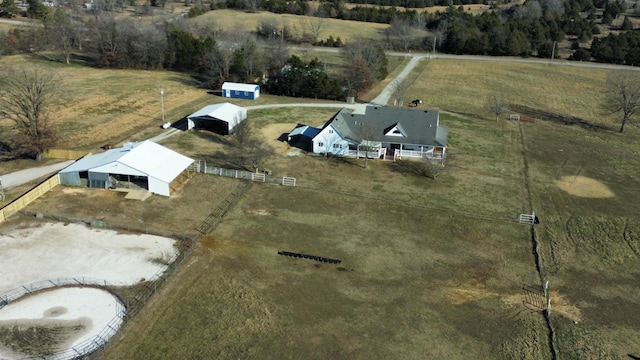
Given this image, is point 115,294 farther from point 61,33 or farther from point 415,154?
point 61,33

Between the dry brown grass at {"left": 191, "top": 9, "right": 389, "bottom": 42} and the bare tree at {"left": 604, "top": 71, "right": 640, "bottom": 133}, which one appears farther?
the dry brown grass at {"left": 191, "top": 9, "right": 389, "bottom": 42}

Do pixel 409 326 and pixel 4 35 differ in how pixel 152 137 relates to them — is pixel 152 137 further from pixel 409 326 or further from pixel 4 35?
pixel 4 35

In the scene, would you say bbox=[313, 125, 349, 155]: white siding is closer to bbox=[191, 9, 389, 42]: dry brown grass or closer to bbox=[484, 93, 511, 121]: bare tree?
bbox=[484, 93, 511, 121]: bare tree

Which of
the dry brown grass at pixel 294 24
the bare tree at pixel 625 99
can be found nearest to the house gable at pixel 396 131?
the bare tree at pixel 625 99

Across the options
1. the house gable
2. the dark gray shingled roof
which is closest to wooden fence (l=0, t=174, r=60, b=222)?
the dark gray shingled roof

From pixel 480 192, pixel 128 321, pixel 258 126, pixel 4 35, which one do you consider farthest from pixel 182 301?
pixel 4 35

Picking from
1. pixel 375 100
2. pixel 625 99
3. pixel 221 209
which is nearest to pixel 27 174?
pixel 221 209

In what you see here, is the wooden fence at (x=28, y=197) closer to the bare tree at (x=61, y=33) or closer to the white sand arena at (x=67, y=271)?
the white sand arena at (x=67, y=271)
